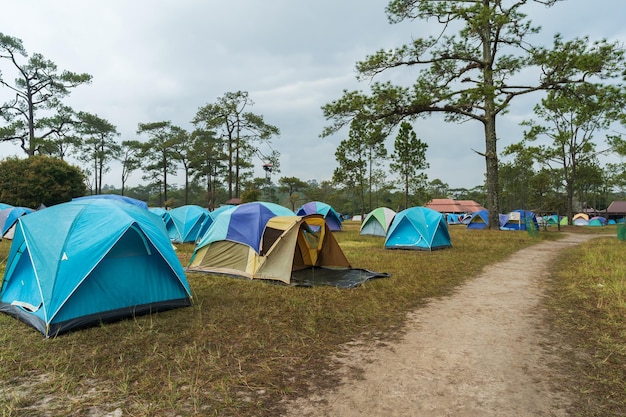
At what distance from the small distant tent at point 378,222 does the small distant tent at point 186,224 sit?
8.29 m

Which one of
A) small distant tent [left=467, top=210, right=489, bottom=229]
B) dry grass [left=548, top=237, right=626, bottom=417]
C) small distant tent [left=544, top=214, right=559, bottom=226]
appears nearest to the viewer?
dry grass [left=548, top=237, right=626, bottom=417]

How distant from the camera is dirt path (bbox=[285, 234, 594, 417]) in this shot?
2773mm

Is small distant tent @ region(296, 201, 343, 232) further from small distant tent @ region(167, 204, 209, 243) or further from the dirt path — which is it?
the dirt path

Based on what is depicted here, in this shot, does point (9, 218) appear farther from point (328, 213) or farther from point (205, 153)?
point (205, 153)

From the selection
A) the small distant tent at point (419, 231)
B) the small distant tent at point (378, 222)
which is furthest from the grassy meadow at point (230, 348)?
the small distant tent at point (378, 222)

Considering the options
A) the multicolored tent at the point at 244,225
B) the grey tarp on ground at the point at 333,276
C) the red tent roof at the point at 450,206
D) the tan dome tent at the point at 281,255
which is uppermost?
the red tent roof at the point at 450,206

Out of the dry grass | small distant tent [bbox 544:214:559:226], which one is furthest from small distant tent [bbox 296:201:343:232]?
small distant tent [bbox 544:214:559:226]

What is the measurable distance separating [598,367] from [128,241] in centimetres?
584

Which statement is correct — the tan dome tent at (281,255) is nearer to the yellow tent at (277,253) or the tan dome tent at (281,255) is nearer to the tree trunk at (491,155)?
the yellow tent at (277,253)

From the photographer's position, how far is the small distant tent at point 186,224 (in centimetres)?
1530

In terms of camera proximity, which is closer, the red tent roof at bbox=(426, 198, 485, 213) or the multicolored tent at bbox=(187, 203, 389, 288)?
the multicolored tent at bbox=(187, 203, 389, 288)

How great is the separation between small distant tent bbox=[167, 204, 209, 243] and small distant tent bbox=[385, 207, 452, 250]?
26.7 ft

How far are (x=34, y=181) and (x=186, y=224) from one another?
1457 cm

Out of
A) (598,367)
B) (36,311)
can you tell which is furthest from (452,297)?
(36,311)
